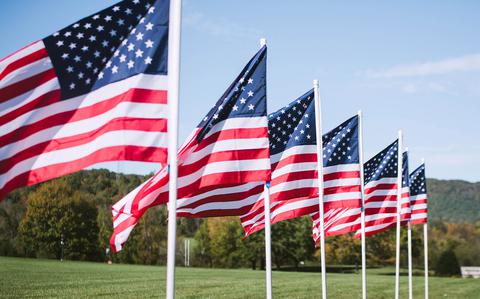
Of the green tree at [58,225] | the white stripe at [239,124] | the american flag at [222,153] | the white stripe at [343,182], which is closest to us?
the american flag at [222,153]

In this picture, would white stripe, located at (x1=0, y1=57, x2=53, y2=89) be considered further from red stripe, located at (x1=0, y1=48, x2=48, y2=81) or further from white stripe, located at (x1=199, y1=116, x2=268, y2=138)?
white stripe, located at (x1=199, y1=116, x2=268, y2=138)

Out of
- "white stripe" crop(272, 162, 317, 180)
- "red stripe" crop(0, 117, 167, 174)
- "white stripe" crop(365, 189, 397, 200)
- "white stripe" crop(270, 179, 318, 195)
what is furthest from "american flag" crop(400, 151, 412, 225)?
"red stripe" crop(0, 117, 167, 174)

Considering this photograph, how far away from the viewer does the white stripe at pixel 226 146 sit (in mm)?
10448

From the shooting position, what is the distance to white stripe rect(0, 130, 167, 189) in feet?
26.0

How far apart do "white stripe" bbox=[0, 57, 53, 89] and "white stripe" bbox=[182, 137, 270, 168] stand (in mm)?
3137

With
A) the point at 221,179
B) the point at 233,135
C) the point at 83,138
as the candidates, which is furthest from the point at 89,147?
the point at 233,135

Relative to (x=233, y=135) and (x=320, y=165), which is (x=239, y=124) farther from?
(x=320, y=165)

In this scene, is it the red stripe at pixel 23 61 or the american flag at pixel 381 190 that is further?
the american flag at pixel 381 190

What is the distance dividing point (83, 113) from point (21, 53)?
108cm

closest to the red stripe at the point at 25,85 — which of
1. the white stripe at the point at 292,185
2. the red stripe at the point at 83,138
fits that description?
the red stripe at the point at 83,138

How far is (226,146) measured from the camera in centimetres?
1073

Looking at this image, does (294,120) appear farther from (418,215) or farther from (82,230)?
(82,230)

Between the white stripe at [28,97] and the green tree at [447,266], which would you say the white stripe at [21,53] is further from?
the green tree at [447,266]

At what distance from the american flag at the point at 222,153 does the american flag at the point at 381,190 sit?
28.9ft
